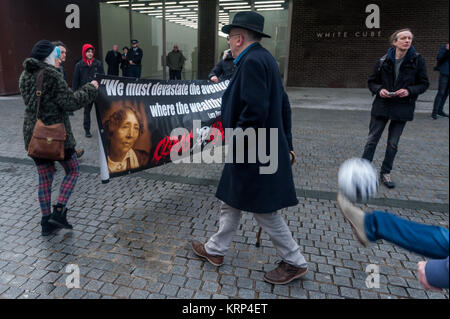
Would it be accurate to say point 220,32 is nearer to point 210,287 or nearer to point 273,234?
point 273,234

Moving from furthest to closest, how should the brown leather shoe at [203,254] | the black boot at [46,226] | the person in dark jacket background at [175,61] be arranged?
1. the person in dark jacket background at [175,61]
2. the black boot at [46,226]
3. the brown leather shoe at [203,254]

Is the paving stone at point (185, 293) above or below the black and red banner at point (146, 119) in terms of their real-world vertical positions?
below

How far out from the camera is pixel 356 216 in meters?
1.78

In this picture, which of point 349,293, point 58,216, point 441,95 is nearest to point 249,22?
point 349,293

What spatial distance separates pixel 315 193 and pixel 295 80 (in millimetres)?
12555

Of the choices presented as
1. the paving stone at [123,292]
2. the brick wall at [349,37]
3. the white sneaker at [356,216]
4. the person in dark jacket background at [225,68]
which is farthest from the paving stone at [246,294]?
the brick wall at [349,37]

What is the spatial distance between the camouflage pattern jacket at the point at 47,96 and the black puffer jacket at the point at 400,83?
149 inches

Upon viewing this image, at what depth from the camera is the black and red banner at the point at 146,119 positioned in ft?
11.9

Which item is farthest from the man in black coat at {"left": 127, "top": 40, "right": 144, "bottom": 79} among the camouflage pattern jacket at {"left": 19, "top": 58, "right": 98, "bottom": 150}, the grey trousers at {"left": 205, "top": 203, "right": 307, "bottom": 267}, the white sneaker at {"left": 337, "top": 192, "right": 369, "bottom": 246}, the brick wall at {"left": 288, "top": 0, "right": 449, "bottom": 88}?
the white sneaker at {"left": 337, "top": 192, "right": 369, "bottom": 246}

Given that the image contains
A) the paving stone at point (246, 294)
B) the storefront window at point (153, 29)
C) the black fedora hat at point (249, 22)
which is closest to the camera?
the black fedora hat at point (249, 22)

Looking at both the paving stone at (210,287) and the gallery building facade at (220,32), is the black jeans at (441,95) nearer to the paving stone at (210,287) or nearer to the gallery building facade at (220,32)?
the gallery building facade at (220,32)

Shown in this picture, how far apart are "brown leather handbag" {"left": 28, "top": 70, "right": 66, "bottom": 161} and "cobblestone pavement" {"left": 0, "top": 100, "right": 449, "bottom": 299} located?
2.86 ft

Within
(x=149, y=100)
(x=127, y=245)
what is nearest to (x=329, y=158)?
(x=149, y=100)

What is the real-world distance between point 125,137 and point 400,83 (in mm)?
3574
